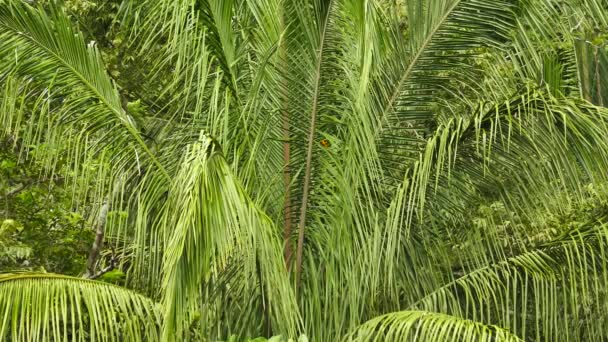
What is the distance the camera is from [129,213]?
20.2ft

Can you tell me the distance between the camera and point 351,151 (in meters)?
5.70

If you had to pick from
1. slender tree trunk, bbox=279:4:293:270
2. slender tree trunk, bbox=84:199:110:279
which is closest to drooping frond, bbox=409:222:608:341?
slender tree trunk, bbox=279:4:293:270

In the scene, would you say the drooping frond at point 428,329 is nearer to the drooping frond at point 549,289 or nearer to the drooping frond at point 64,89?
the drooping frond at point 549,289

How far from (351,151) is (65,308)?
5.85 ft

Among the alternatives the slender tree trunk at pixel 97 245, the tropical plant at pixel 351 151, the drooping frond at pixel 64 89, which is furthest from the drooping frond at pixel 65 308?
the slender tree trunk at pixel 97 245

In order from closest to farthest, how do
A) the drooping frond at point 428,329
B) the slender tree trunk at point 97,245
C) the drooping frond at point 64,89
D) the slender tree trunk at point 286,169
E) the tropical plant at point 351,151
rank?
the drooping frond at point 428,329, the tropical plant at point 351,151, the drooping frond at point 64,89, the slender tree trunk at point 286,169, the slender tree trunk at point 97,245

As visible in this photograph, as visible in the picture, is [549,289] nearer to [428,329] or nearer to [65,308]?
[428,329]

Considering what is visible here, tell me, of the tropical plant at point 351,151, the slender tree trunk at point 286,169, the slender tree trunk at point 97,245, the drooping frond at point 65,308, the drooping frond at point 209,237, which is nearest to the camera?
the drooping frond at point 209,237

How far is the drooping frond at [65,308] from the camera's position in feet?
15.5

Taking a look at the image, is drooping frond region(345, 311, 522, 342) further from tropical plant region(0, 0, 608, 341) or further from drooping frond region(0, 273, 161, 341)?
drooping frond region(0, 273, 161, 341)

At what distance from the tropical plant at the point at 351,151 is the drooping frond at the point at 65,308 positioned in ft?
0.08

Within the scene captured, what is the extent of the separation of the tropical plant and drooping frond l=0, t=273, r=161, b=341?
23 millimetres

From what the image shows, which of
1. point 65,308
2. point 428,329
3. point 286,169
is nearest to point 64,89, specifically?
point 286,169

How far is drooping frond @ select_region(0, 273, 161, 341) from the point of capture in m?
4.73
